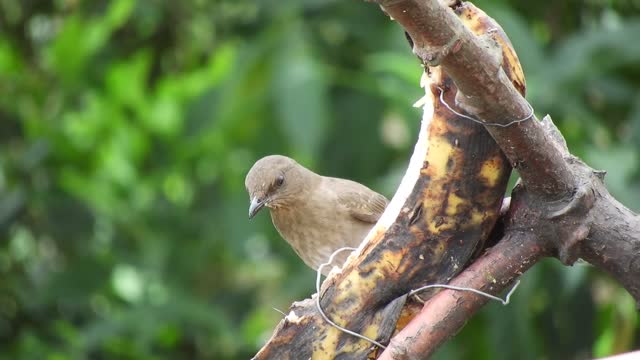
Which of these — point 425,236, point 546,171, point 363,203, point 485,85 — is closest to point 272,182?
point 363,203

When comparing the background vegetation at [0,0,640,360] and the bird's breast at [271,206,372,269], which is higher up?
the background vegetation at [0,0,640,360]

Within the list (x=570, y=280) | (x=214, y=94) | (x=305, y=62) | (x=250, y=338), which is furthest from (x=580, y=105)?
(x=250, y=338)

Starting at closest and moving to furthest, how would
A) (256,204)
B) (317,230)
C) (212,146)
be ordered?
(256,204) → (317,230) → (212,146)

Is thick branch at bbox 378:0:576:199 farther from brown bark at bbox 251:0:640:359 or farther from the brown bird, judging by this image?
the brown bird

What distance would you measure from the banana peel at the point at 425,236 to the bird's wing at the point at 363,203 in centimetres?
192

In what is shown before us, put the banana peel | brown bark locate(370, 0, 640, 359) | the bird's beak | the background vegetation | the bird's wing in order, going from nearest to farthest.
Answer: brown bark locate(370, 0, 640, 359), the banana peel, the bird's beak, the bird's wing, the background vegetation

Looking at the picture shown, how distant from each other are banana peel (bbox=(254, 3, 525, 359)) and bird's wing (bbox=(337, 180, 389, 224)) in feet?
6.30

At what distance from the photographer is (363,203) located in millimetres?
4363

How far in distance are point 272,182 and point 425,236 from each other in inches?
72.7

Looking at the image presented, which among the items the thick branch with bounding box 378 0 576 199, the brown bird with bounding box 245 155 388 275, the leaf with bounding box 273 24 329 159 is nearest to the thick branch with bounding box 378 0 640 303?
the thick branch with bounding box 378 0 576 199

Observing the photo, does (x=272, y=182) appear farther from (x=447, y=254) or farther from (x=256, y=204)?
(x=447, y=254)

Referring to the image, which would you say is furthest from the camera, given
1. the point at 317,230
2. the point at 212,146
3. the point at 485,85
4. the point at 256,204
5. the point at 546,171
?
the point at 212,146

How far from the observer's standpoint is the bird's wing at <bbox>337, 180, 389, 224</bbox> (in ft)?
14.3

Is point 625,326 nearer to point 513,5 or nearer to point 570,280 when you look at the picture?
point 570,280
